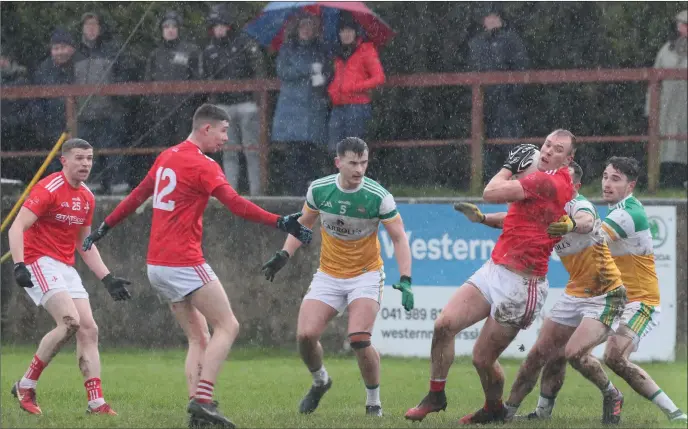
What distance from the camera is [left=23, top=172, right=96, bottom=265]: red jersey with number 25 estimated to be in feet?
35.8

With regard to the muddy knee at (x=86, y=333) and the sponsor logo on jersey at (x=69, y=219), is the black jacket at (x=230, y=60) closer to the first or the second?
the sponsor logo on jersey at (x=69, y=219)

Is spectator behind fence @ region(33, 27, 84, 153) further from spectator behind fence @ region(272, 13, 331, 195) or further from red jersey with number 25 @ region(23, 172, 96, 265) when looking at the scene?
red jersey with number 25 @ region(23, 172, 96, 265)

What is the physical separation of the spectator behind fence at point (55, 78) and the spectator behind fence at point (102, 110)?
116 millimetres

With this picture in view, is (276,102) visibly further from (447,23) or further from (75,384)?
(75,384)

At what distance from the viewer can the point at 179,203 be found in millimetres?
9625

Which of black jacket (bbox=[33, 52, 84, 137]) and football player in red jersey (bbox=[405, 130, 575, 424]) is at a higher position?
black jacket (bbox=[33, 52, 84, 137])

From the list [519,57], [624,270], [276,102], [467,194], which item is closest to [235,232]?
[276,102]

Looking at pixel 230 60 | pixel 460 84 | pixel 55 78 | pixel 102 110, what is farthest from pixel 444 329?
pixel 55 78

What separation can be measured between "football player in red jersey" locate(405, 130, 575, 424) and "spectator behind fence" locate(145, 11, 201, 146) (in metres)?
7.10

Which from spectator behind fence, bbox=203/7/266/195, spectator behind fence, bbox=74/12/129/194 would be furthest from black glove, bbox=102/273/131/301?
spectator behind fence, bbox=74/12/129/194

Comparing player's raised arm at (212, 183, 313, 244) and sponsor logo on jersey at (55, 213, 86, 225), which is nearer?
player's raised arm at (212, 183, 313, 244)

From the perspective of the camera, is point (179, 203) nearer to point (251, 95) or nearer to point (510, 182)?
point (510, 182)

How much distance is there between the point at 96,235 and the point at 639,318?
4.41 m

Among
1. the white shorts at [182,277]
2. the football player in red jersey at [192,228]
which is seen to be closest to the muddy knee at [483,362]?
the football player in red jersey at [192,228]
